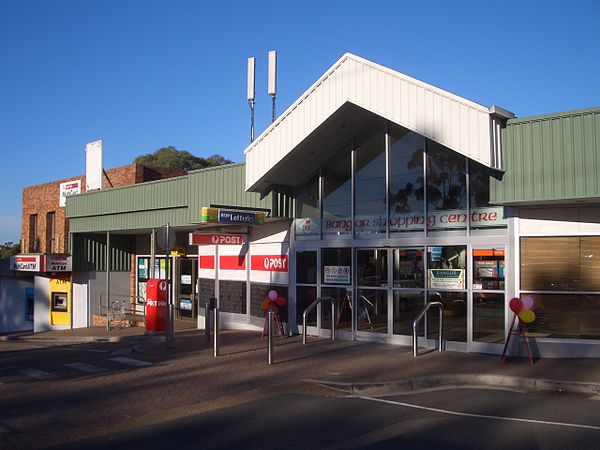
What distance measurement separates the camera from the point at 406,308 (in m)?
13.7

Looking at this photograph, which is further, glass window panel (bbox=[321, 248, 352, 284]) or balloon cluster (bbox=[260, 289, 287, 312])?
balloon cluster (bbox=[260, 289, 287, 312])

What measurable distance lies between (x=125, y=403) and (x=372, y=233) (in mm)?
7072

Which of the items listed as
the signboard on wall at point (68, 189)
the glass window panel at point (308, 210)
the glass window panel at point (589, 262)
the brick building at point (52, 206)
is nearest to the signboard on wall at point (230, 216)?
the glass window panel at point (308, 210)

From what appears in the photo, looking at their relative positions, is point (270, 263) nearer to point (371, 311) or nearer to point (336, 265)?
point (336, 265)

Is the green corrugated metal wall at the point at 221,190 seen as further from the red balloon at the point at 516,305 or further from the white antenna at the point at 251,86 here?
the red balloon at the point at 516,305

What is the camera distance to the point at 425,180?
527 inches

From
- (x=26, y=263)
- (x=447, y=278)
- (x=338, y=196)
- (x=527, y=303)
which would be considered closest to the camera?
(x=527, y=303)

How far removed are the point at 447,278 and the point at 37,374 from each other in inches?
325

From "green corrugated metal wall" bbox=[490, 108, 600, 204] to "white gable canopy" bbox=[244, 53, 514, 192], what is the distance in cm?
34

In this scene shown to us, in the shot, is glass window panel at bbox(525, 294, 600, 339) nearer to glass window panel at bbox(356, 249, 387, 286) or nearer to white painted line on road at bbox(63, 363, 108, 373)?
glass window panel at bbox(356, 249, 387, 286)

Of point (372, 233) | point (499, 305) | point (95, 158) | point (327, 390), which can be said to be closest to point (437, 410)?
point (327, 390)

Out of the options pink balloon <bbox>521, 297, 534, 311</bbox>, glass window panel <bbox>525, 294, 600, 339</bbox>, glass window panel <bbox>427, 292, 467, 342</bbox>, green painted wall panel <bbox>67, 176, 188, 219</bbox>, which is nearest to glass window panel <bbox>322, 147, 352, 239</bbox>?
glass window panel <bbox>427, 292, 467, 342</bbox>

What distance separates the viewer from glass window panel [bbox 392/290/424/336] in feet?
44.2

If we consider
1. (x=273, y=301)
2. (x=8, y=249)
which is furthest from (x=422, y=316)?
(x=8, y=249)
